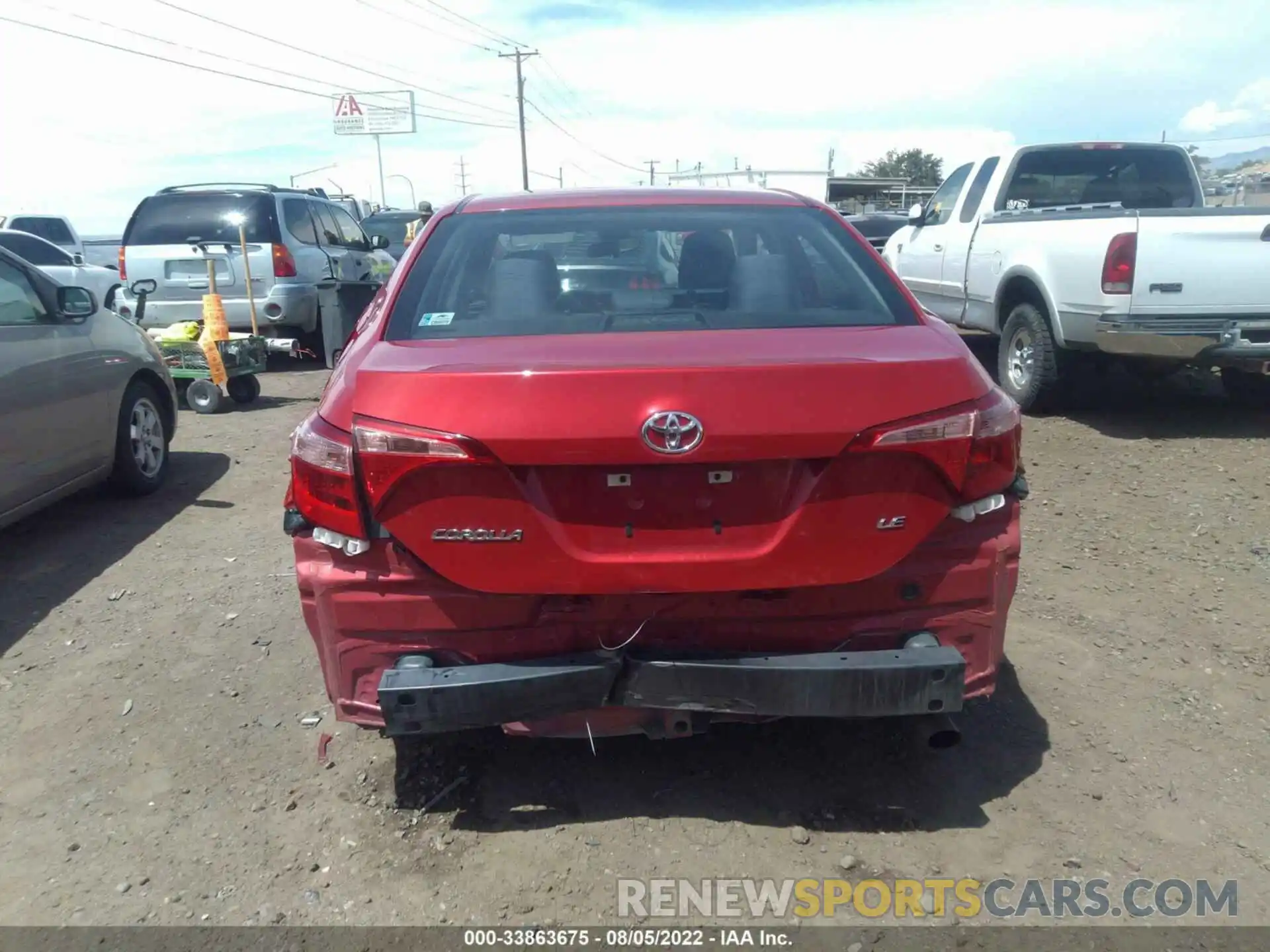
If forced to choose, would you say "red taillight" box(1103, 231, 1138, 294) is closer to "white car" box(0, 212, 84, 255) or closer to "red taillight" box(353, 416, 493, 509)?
"red taillight" box(353, 416, 493, 509)

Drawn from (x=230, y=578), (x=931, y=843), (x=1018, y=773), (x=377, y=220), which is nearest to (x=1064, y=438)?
(x=1018, y=773)

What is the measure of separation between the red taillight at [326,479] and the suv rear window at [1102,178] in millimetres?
7355

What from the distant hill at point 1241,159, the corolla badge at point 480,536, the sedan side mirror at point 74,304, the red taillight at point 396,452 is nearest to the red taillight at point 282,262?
the sedan side mirror at point 74,304

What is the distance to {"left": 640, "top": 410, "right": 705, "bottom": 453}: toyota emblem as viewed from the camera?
2.31m

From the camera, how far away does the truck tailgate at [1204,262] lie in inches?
250

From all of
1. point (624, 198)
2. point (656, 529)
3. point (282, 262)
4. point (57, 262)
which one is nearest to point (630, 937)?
point (656, 529)

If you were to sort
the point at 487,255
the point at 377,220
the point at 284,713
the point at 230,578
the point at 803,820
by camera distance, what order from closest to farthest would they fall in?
the point at 803,820
the point at 487,255
the point at 284,713
the point at 230,578
the point at 377,220

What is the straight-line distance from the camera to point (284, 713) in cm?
355

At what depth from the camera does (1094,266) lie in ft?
21.7

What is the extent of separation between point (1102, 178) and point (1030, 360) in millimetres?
2148

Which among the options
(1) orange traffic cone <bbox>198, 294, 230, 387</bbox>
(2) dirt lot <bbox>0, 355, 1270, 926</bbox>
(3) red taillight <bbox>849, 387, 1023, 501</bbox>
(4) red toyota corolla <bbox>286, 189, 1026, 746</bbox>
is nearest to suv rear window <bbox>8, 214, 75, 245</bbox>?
(1) orange traffic cone <bbox>198, 294, 230, 387</bbox>

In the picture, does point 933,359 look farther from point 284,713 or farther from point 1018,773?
point 284,713

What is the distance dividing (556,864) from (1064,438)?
5430mm

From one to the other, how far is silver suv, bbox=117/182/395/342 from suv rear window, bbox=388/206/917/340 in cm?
743
